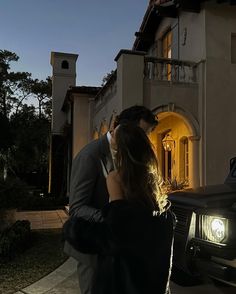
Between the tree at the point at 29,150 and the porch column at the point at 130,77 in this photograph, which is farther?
the tree at the point at 29,150

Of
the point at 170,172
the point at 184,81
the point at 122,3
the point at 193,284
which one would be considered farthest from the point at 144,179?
the point at 122,3

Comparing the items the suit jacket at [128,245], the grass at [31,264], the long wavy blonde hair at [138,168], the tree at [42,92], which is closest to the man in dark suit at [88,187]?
the suit jacket at [128,245]

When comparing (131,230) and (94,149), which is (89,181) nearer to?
(94,149)

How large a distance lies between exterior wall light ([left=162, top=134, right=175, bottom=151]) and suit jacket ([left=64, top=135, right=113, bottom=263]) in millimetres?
9919

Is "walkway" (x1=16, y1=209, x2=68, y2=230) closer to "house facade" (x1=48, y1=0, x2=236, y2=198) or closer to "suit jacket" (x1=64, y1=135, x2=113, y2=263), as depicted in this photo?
"house facade" (x1=48, y1=0, x2=236, y2=198)

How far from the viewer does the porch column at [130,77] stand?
30.9ft

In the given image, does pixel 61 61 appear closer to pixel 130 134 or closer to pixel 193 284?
pixel 193 284

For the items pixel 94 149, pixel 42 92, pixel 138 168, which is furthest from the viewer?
pixel 42 92

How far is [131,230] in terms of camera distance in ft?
5.60

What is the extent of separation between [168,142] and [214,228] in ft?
28.2

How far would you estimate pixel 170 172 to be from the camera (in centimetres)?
1271

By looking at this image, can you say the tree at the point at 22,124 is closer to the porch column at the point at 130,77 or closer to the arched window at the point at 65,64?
the arched window at the point at 65,64

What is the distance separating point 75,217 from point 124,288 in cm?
43

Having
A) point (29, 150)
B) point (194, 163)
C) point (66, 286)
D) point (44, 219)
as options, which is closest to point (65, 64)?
point (29, 150)
